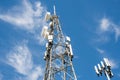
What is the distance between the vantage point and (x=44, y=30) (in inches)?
1316

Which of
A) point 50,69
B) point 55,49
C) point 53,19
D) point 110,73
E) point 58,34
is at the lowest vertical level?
point 110,73

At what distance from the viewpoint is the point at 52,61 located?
30.0 metres

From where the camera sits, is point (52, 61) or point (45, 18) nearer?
point (52, 61)

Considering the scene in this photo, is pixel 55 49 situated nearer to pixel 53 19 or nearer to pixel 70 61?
pixel 70 61

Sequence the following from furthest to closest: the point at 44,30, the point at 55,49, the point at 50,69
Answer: the point at 44,30, the point at 55,49, the point at 50,69

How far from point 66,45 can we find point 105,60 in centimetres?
890

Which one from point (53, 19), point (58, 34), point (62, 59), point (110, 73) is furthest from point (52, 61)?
point (110, 73)

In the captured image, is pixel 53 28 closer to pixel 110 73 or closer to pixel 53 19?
pixel 53 19

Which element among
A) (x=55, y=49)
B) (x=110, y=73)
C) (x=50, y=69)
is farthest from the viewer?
(x=55, y=49)

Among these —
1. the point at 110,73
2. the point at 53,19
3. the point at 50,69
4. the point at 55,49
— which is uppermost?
the point at 53,19

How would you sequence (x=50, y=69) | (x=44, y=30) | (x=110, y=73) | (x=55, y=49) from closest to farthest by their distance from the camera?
1. (x=110, y=73)
2. (x=50, y=69)
3. (x=55, y=49)
4. (x=44, y=30)

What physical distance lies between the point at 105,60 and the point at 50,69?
290 inches

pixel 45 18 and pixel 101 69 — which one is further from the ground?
pixel 45 18

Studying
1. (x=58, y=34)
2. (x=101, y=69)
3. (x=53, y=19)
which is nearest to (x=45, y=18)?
(x=53, y=19)
